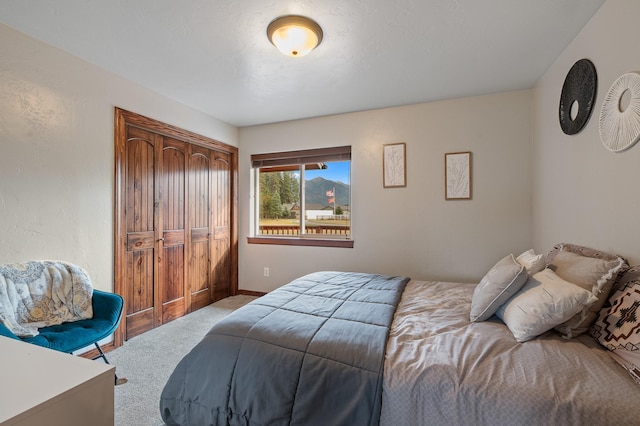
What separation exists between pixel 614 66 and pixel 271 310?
2516mm

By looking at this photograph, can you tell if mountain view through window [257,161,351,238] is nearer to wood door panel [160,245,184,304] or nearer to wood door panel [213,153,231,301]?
wood door panel [213,153,231,301]

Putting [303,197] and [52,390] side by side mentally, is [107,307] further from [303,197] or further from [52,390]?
[303,197]

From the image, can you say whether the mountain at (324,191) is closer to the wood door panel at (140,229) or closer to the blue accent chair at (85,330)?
the wood door panel at (140,229)

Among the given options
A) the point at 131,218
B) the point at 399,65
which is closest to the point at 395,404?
the point at 399,65

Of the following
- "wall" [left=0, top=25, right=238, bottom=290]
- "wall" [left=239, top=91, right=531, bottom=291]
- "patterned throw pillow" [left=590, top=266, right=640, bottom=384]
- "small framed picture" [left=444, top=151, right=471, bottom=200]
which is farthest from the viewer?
"small framed picture" [left=444, top=151, right=471, bottom=200]

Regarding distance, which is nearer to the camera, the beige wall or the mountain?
the beige wall

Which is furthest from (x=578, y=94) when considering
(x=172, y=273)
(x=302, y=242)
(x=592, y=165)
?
(x=172, y=273)

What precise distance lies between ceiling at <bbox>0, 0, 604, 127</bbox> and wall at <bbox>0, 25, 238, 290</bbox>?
18 centimetres

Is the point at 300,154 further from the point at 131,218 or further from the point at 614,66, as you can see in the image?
the point at 614,66

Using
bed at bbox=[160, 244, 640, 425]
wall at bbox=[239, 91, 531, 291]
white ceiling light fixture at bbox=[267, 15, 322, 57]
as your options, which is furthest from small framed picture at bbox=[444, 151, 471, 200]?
white ceiling light fixture at bbox=[267, 15, 322, 57]

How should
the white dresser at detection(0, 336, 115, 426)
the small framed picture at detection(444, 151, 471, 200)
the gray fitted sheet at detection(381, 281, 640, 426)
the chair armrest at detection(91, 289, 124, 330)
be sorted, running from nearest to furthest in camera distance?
the white dresser at detection(0, 336, 115, 426) → the gray fitted sheet at detection(381, 281, 640, 426) → the chair armrest at detection(91, 289, 124, 330) → the small framed picture at detection(444, 151, 471, 200)

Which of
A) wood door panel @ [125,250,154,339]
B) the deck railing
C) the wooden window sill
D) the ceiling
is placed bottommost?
wood door panel @ [125,250,154,339]

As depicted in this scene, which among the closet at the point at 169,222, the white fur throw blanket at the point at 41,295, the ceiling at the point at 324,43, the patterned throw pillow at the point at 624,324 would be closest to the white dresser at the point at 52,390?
the white fur throw blanket at the point at 41,295

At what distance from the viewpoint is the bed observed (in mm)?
1101
